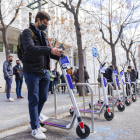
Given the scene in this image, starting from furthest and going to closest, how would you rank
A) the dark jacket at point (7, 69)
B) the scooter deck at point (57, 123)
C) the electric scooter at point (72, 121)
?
the dark jacket at point (7, 69)
the scooter deck at point (57, 123)
the electric scooter at point (72, 121)

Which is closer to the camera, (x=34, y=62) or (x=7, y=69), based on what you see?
(x=34, y=62)

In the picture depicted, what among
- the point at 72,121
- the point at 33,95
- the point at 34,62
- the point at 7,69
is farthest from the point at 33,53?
the point at 7,69

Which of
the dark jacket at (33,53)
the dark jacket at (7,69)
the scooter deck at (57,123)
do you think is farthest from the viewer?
the dark jacket at (7,69)

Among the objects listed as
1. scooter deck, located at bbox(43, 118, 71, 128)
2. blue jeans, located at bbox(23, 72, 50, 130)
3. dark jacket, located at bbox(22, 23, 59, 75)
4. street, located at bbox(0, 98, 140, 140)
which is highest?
dark jacket, located at bbox(22, 23, 59, 75)

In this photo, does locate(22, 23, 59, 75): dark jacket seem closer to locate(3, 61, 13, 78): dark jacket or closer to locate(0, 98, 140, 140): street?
locate(0, 98, 140, 140): street

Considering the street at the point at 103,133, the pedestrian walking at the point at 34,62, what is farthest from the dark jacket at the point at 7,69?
the pedestrian walking at the point at 34,62

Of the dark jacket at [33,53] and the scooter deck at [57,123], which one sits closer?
the dark jacket at [33,53]

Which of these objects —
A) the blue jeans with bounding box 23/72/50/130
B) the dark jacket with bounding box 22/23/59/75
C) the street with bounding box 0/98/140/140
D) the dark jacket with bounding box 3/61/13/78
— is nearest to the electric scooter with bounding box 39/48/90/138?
the street with bounding box 0/98/140/140

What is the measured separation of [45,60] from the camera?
305 cm

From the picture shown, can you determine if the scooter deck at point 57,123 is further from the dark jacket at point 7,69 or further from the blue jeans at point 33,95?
the dark jacket at point 7,69

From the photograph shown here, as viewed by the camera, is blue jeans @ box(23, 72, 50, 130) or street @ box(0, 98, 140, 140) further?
street @ box(0, 98, 140, 140)

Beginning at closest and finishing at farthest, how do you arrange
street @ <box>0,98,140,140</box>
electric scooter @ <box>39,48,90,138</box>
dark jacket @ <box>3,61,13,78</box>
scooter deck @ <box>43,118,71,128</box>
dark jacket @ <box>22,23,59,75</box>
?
dark jacket @ <box>22,23,59,75</box> → electric scooter @ <box>39,48,90,138</box> → street @ <box>0,98,140,140</box> → scooter deck @ <box>43,118,71,128</box> → dark jacket @ <box>3,61,13,78</box>

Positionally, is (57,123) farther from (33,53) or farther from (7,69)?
(7,69)

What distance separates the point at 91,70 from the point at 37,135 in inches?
1127
